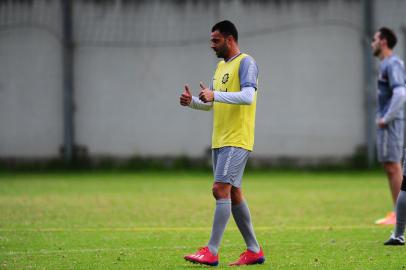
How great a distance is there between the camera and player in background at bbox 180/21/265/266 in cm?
785

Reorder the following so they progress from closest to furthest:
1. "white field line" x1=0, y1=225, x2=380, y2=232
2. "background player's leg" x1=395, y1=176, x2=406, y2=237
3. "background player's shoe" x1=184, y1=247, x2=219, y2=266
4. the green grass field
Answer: "background player's shoe" x1=184, y1=247, x2=219, y2=266 < the green grass field < "background player's leg" x1=395, y1=176, x2=406, y2=237 < "white field line" x1=0, y1=225, x2=380, y2=232

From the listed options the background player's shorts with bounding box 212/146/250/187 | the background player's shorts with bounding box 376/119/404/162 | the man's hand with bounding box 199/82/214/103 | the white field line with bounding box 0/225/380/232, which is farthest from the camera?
the background player's shorts with bounding box 376/119/404/162

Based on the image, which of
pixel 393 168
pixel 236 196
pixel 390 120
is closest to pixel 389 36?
pixel 390 120

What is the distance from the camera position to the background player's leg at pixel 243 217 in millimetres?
8172

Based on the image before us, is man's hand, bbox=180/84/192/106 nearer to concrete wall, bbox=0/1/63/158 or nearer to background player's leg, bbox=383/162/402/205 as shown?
background player's leg, bbox=383/162/402/205

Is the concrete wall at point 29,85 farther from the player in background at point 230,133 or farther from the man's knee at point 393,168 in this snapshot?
the player in background at point 230,133

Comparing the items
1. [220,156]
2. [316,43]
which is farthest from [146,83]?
[220,156]

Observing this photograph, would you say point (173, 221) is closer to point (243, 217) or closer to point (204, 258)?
point (243, 217)

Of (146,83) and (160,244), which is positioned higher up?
(146,83)

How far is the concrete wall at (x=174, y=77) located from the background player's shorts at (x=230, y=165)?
12936 millimetres

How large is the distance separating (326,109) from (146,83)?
4270 millimetres

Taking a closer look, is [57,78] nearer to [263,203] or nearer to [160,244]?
[263,203]

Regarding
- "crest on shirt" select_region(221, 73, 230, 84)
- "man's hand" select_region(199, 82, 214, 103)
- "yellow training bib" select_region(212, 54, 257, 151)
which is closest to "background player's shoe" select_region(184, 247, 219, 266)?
"yellow training bib" select_region(212, 54, 257, 151)

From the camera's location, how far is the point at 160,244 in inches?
378
